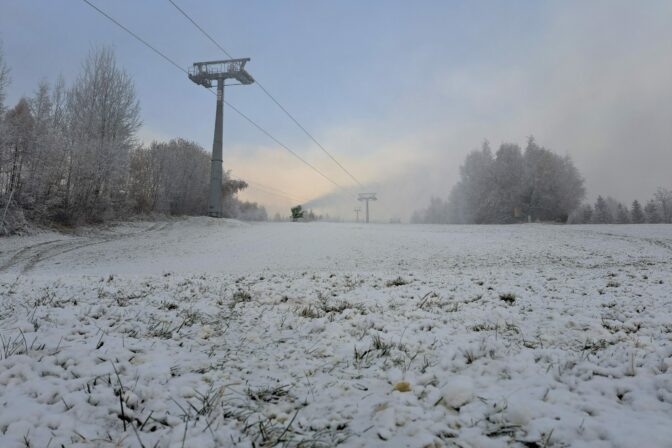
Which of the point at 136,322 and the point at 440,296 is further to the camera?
the point at 440,296

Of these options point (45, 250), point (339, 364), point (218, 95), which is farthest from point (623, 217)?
point (45, 250)

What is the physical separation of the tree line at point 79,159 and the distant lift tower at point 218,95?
642cm

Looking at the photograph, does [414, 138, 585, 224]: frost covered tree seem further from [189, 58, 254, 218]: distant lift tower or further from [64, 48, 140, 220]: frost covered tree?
[64, 48, 140, 220]: frost covered tree

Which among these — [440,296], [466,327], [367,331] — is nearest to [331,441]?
[367,331]

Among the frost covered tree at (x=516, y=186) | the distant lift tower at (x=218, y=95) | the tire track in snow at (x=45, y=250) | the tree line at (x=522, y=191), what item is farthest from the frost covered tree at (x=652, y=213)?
the tire track in snow at (x=45, y=250)

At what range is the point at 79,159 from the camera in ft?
84.1

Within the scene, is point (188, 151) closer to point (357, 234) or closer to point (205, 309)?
point (357, 234)

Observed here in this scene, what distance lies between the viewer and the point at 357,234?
23.3 metres

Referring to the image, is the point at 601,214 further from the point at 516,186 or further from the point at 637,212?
the point at 516,186

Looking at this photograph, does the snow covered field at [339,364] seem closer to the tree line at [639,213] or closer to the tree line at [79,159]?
the tree line at [79,159]

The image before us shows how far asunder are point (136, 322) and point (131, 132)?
32.3 m

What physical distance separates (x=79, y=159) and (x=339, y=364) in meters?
30.2

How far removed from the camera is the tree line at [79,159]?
22.1m

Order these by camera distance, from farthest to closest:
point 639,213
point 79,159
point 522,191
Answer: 1. point 639,213
2. point 522,191
3. point 79,159
